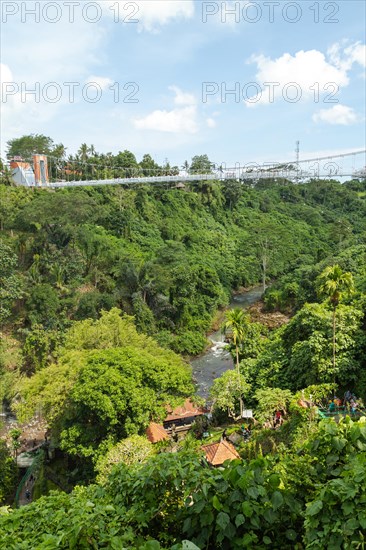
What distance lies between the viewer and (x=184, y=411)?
16.5 meters

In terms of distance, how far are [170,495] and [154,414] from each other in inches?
373

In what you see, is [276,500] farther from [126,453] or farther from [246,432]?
[246,432]

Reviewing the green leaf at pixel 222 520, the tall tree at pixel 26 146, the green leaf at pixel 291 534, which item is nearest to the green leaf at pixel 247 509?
the green leaf at pixel 222 520

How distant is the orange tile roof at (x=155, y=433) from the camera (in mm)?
13626

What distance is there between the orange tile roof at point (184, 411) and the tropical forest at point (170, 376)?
7 cm

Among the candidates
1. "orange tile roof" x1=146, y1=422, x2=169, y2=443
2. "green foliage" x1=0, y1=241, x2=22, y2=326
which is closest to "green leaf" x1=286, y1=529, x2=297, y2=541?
"orange tile roof" x1=146, y1=422, x2=169, y2=443

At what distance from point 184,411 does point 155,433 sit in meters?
2.70

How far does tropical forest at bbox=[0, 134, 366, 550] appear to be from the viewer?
337 centimetres

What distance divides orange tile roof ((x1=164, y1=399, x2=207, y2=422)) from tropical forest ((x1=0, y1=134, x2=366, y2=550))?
65mm

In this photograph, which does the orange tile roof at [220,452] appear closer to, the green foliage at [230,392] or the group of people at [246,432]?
the group of people at [246,432]

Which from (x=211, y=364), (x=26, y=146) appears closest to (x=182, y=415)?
(x=211, y=364)

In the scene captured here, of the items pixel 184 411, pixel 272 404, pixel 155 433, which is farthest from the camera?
pixel 184 411

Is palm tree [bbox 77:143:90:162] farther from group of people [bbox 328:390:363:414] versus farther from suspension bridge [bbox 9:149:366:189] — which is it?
group of people [bbox 328:390:363:414]

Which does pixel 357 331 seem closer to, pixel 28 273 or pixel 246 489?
pixel 246 489
